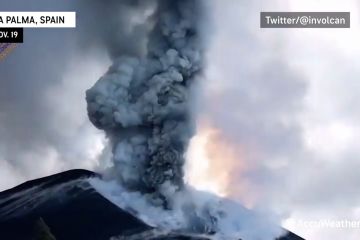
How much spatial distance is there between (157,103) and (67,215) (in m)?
6.57

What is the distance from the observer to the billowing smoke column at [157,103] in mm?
23938

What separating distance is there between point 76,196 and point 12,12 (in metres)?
8.32

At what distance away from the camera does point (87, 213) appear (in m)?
22.3

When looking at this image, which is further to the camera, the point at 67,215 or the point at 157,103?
the point at 157,103

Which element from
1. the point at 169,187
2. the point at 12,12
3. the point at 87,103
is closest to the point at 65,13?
the point at 12,12

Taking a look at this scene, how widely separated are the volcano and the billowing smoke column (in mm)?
1355

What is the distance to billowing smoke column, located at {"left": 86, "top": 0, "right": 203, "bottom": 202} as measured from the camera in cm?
2394

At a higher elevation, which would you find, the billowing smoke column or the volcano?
the billowing smoke column

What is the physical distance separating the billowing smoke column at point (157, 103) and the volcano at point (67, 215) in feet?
4.44

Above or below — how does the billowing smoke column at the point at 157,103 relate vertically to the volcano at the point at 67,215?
above

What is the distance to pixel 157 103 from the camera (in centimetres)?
2620

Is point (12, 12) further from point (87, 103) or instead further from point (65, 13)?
point (87, 103)

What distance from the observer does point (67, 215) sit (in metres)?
21.0

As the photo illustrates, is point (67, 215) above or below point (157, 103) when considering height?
below
